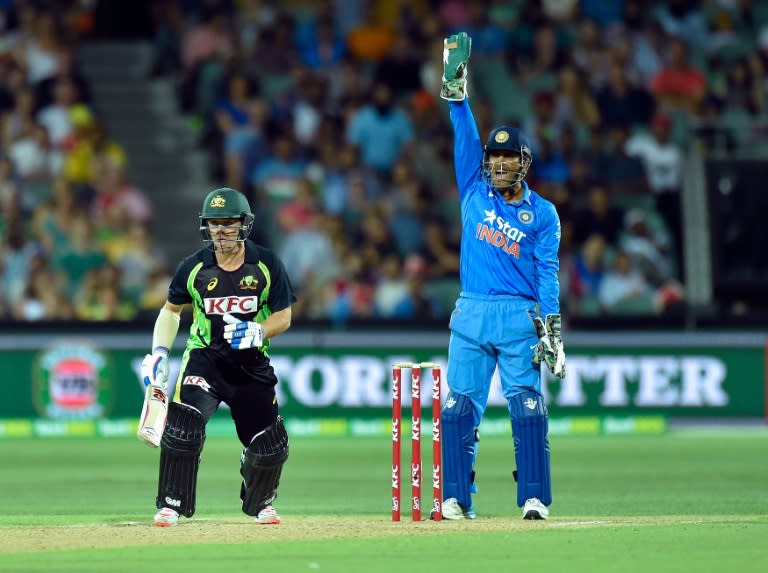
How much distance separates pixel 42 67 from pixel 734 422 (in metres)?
9.08

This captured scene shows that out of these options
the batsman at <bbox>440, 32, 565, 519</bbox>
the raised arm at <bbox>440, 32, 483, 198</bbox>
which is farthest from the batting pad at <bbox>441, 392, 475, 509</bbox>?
the raised arm at <bbox>440, 32, 483, 198</bbox>

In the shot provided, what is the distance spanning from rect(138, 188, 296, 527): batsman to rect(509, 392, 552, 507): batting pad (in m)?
1.37

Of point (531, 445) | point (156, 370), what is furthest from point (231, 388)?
point (531, 445)

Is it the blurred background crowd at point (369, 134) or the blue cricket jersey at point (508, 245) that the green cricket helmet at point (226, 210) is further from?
the blurred background crowd at point (369, 134)

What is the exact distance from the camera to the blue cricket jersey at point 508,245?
9.59m

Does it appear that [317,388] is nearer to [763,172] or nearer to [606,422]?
[606,422]

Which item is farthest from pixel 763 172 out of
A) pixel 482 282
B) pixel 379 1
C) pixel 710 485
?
pixel 482 282

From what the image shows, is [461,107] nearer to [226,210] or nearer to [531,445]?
[226,210]

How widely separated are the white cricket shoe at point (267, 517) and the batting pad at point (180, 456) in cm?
43

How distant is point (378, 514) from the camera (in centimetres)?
1043

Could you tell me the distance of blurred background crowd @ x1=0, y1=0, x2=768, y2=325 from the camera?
1783 cm

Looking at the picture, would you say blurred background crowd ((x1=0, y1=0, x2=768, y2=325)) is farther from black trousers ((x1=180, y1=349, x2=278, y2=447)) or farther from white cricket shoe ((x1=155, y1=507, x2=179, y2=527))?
white cricket shoe ((x1=155, y1=507, x2=179, y2=527))

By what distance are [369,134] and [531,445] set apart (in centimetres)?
1038

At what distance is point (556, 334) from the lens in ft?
31.2
